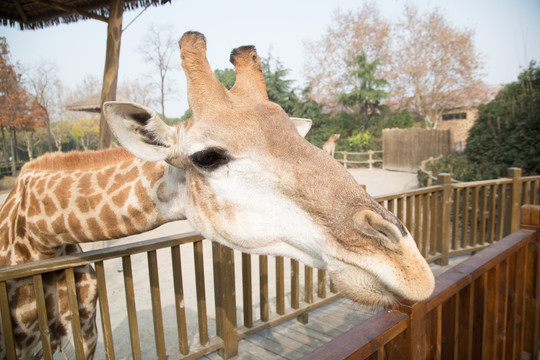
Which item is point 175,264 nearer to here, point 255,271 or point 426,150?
point 255,271

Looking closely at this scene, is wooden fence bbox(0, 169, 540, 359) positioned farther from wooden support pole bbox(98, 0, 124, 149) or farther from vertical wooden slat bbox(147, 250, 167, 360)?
wooden support pole bbox(98, 0, 124, 149)

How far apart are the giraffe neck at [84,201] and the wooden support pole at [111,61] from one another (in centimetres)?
366

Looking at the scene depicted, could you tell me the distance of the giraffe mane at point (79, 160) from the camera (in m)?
2.04

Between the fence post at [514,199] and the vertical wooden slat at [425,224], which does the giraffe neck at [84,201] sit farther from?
the fence post at [514,199]

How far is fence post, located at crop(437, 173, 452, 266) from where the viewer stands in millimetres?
4988

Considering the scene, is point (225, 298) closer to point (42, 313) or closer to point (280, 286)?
point (280, 286)

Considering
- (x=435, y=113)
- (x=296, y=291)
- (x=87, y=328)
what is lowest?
(x=296, y=291)

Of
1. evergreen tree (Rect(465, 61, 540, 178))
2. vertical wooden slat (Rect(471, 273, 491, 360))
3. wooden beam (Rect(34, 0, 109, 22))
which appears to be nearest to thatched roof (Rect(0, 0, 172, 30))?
wooden beam (Rect(34, 0, 109, 22))

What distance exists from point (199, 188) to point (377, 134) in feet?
88.5

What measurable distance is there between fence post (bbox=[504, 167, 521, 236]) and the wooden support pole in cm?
720

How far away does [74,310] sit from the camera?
188 centimetres

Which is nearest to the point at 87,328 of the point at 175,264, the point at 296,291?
the point at 175,264

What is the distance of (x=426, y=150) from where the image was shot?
21531 millimetres

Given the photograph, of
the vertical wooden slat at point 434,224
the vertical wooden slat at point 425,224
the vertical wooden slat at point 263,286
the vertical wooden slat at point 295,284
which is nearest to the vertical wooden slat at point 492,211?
the vertical wooden slat at point 434,224
